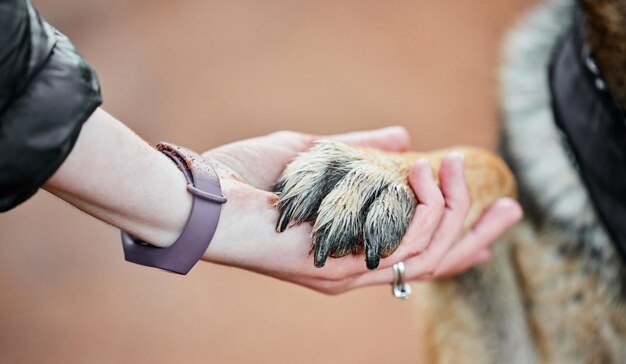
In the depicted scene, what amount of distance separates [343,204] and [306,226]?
0.07 meters

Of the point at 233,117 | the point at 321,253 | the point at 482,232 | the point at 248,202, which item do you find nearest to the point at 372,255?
the point at 321,253

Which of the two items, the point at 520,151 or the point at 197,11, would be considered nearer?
the point at 520,151

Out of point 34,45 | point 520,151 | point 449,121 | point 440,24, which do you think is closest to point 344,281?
point 34,45

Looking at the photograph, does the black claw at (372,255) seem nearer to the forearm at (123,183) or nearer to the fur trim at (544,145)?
the forearm at (123,183)

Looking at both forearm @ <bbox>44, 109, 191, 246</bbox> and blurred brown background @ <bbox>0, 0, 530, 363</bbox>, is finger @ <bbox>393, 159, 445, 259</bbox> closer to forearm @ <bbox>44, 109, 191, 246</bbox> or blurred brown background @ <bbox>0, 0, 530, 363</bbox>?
forearm @ <bbox>44, 109, 191, 246</bbox>

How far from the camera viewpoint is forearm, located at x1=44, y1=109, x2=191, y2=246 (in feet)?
3.03

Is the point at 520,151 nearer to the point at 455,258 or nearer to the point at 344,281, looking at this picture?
the point at 455,258

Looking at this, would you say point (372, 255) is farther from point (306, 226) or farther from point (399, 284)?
point (399, 284)

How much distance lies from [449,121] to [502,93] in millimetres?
1305

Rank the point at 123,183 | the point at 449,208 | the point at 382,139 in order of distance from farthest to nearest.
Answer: the point at 382,139 → the point at 449,208 → the point at 123,183

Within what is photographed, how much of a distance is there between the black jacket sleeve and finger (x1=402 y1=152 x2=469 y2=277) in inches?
24.6

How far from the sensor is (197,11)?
12.1ft

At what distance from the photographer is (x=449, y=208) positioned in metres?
1.27

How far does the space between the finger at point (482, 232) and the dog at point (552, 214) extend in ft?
0.08
